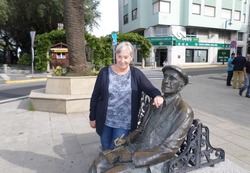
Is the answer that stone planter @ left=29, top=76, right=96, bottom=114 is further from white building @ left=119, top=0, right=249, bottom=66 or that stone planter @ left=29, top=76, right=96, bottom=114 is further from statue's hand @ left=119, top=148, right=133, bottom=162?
white building @ left=119, top=0, right=249, bottom=66

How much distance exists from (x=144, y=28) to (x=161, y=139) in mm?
31698

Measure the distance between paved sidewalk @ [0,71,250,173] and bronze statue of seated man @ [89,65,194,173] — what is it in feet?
1.81

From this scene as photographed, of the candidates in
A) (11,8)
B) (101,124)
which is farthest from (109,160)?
(11,8)

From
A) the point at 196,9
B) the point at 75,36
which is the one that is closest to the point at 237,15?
the point at 196,9

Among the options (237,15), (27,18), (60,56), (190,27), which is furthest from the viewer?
(237,15)

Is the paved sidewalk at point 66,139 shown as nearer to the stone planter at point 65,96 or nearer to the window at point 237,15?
the stone planter at point 65,96

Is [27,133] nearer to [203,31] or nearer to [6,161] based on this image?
[6,161]

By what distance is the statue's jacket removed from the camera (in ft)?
6.44

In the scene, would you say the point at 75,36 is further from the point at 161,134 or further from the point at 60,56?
the point at 60,56

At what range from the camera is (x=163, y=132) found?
2.10 meters

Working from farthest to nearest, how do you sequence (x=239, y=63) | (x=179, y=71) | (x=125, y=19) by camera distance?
Result: (x=125, y=19) → (x=239, y=63) → (x=179, y=71)

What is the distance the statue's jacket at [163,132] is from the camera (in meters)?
1.96

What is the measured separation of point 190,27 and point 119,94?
103 feet

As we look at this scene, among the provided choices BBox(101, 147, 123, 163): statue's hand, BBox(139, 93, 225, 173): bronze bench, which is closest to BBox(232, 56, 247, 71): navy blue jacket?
BBox(139, 93, 225, 173): bronze bench
